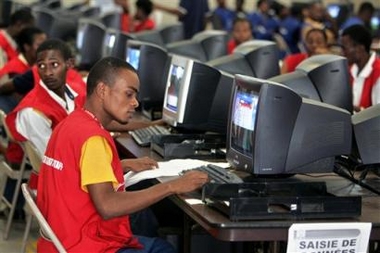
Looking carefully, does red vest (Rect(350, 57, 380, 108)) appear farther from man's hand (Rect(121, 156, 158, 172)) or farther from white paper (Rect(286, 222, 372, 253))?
white paper (Rect(286, 222, 372, 253))

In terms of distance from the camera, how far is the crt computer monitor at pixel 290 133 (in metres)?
3.42

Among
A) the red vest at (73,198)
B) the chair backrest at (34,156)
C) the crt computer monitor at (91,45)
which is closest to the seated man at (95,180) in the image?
the red vest at (73,198)

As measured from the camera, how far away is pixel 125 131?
5047mm

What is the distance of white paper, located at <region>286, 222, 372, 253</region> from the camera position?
9.86 ft

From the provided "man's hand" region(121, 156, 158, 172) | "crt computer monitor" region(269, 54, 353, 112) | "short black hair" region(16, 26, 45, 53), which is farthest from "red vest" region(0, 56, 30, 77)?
"man's hand" region(121, 156, 158, 172)

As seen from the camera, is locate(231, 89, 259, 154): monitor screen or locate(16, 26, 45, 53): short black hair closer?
locate(231, 89, 259, 154): monitor screen

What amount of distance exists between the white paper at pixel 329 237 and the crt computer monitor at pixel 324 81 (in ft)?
4.86

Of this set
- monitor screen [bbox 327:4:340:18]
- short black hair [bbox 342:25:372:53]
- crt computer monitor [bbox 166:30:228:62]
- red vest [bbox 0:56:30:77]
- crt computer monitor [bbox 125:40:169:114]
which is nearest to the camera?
crt computer monitor [bbox 125:40:169:114]

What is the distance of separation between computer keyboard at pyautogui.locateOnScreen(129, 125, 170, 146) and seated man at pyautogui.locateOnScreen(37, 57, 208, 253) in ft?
3.97

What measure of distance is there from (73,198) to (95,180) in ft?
0.44

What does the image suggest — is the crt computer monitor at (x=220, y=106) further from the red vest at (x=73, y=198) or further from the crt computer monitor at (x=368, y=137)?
the red vest at (x=73, y=198)

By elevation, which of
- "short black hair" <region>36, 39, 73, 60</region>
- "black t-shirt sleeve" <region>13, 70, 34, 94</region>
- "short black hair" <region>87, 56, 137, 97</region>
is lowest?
"black t-shirt sleeve" <region>13, 70, 34, 94</region>

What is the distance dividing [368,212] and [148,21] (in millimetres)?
8559

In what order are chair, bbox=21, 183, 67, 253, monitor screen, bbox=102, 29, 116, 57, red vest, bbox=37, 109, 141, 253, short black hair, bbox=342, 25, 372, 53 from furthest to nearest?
monitor screen, bbox=102, 29, 116, 57
short black hair, bbox=342, 25, 372, 53
red vest, bbox=37, 109, 141, 253
chair, bbox=21, 183, 67, 253
